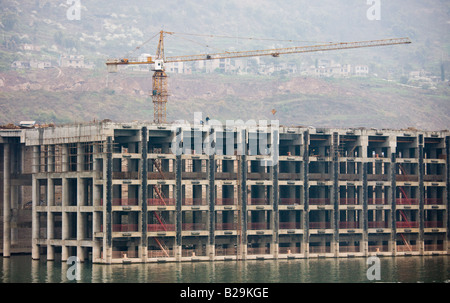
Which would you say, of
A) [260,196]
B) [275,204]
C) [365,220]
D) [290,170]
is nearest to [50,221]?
[260,196]

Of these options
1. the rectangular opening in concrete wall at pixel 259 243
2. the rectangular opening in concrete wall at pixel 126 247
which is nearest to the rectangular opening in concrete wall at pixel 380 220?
the rectangular opening in concrete wall at pixel 259 243

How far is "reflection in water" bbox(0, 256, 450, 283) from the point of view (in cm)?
11638

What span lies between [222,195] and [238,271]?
2491 centimetres

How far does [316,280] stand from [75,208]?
143 feet

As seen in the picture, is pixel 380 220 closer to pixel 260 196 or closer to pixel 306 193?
pixel 306 193

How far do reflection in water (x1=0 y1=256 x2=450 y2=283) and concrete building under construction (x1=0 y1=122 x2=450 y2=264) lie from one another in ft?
17.5

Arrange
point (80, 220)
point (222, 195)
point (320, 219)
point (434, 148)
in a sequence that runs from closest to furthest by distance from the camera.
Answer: point (80, 220) < point (222, 195) < point (320, 219) < point (434, 148)

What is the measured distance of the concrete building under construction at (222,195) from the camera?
137 m

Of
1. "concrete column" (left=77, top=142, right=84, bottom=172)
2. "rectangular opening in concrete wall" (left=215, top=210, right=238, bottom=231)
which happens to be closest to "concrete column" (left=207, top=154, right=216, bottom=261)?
"rectangular opening in concrete wall" (left=215, top=210, right=238, bottom=231)

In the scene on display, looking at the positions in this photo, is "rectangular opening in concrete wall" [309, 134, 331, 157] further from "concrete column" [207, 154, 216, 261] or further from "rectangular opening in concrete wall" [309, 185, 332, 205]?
"concrete column" [207, 154, 216, 261]

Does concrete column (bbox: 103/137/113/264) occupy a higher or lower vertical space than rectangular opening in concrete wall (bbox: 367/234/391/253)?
higher

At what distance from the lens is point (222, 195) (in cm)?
14888

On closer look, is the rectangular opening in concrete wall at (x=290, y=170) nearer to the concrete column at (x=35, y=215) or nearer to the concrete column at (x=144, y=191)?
the concrete column at (x=144, y=191)
